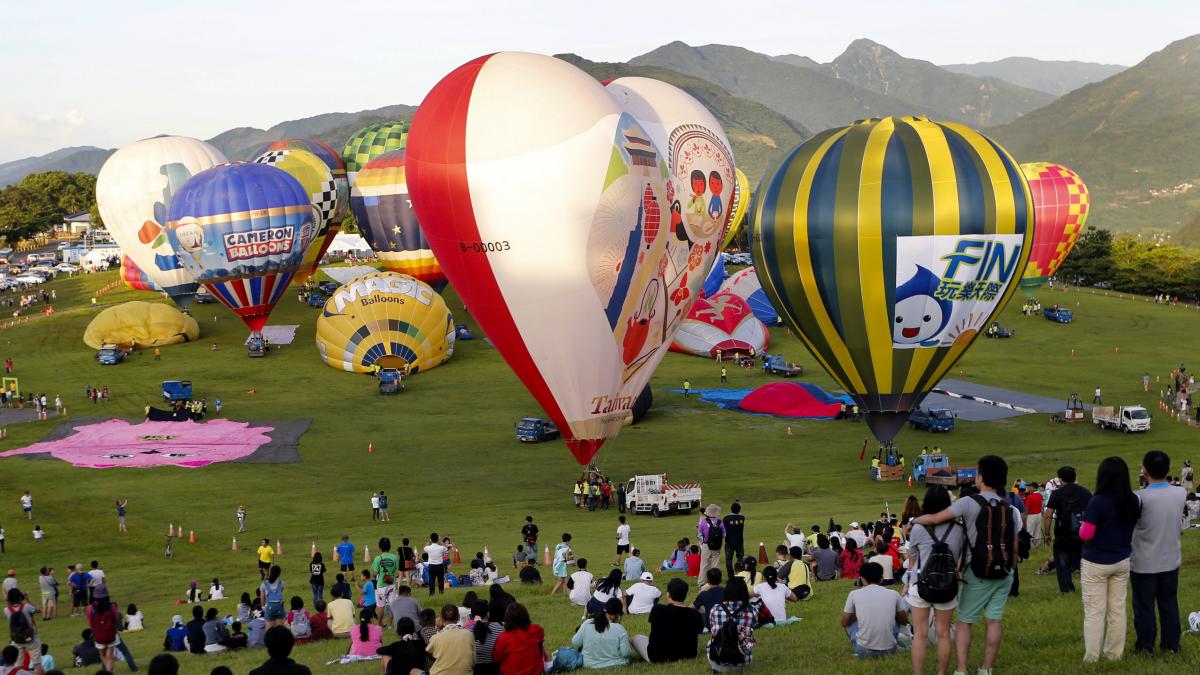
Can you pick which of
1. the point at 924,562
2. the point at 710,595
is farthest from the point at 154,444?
the point at 924,562

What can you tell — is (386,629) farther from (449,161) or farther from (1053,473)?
(1053,473)

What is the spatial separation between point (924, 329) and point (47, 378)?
42803 mm

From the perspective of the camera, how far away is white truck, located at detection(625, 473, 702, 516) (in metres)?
35.2

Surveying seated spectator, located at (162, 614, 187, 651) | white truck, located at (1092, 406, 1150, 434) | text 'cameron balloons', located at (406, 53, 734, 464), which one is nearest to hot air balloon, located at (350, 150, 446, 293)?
white truck, located at (1092, 406, 1150, 434)

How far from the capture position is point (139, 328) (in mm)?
67375

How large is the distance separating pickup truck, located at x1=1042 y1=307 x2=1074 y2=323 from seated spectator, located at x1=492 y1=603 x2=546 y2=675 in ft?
250

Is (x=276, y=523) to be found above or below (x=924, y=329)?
below

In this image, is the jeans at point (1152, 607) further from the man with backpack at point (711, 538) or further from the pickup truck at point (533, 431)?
the pickup truck at point (533, 431)

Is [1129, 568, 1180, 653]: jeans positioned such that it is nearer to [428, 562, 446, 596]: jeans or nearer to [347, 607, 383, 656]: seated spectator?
[347, 607, 383, 656]: seated spectator

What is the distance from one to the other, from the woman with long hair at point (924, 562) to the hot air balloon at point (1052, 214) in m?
72.5

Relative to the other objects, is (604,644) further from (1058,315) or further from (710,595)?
(1058,315)

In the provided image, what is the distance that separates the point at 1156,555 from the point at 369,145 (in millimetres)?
76192

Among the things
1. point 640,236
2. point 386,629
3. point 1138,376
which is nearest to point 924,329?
point 640,236

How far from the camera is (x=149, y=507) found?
37.4m
